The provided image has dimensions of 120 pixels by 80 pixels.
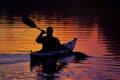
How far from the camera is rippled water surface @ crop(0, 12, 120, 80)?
20.2 meters

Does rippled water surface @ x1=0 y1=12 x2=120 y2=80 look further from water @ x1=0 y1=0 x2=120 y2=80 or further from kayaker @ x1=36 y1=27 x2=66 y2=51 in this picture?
kayaker @ x1=36 y1=27 x2=66 y2=51

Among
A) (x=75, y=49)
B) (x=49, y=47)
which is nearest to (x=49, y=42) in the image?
(x=49, y=47)

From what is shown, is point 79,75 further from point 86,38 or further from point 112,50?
point 86,38

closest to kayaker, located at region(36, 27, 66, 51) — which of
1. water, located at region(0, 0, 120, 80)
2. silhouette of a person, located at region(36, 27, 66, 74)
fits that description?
silhouette of a person, located at region(36, 27, 66, 74)

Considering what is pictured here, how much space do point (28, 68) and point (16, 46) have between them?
704 centimetres

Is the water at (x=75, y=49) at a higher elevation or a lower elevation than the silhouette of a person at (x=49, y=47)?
lower

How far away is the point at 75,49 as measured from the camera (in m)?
28.3

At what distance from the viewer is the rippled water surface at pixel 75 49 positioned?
796 inches

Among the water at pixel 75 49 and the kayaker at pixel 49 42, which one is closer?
the water at pixel 75 49

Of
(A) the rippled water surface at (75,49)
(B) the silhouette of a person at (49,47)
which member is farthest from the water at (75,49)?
(B) the silhouette of a person at (49,47)

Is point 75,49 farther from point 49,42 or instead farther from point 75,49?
point 49,42

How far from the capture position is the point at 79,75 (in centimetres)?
2012

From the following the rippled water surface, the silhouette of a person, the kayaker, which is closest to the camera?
the rippled water surface

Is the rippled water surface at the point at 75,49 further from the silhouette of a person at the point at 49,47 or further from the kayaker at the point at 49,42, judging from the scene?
the kayaker at the point at 49,42
